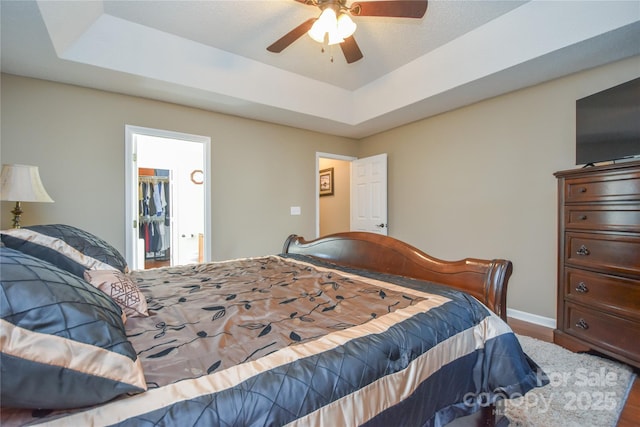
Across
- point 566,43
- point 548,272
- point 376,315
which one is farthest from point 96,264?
point 548,272

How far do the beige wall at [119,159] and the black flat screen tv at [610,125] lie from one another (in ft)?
10.3

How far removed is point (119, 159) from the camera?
3.04m

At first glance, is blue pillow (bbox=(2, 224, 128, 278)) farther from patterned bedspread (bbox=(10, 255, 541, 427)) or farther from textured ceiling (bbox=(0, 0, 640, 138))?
textured ceiling (bbox=(0, 0, 640, 138))

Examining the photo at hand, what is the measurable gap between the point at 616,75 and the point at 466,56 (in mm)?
1202

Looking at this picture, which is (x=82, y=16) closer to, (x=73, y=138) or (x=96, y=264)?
(x=73, y=138)

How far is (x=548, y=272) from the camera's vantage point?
2820 millimetres

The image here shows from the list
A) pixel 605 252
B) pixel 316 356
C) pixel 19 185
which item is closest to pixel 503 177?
pixel 605 252

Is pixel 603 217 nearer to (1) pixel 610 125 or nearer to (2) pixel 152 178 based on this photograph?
(1) pixel 610 125

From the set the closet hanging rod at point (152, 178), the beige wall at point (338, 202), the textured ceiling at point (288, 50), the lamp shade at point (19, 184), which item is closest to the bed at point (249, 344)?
the lamp shade at point (19, 184)

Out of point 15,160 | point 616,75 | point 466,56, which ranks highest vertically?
point 466,56

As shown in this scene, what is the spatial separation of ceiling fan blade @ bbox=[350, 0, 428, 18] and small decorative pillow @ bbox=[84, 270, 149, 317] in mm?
2021

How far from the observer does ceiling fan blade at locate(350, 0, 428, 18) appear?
5.93 ft

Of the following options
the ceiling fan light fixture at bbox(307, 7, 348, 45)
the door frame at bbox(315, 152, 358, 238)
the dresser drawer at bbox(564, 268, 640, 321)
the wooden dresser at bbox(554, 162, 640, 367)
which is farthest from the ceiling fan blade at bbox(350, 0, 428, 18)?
the door frame at bbox(315, 152, 358, 238)

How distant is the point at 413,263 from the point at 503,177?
210 cm
